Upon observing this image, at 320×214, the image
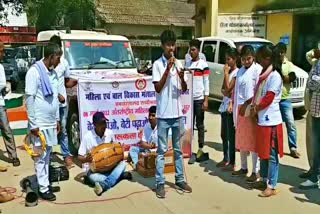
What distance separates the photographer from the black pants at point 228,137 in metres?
6.45

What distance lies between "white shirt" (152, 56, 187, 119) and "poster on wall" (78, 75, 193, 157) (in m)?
1.39

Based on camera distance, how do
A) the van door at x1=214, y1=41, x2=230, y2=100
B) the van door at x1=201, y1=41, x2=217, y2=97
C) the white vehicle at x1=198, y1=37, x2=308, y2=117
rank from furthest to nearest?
the van door at x1=201, y1=41, x2=217, y2=97
the van door at x1=214, y1=41, x2=230, y2=100
the white vehicle at x1=198, y1=37, x2=308, y2=117

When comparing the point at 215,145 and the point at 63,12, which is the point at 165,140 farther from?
the point at 63,12

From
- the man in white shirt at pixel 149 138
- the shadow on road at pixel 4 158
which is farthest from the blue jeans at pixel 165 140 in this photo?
the shadow on road at pixel 4 158

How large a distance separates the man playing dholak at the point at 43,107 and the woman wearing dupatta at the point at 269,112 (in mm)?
2455

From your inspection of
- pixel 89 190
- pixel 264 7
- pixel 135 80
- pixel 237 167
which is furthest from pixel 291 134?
pixel 264 7

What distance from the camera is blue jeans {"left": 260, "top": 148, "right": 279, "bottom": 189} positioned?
5.33 metres

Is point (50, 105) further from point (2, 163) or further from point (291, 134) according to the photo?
point (291, 134)

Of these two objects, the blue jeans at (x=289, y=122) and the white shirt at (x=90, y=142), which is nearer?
the white shirt at (x=90, y=142)

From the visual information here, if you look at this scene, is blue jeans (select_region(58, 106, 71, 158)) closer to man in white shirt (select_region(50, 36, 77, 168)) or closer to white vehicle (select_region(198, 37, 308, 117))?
man in white shirt (select_region(50, 36, 77, 168))

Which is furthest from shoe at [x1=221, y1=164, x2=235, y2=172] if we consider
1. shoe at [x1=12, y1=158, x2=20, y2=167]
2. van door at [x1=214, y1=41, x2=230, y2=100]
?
van door at [x1=214, y1=41, x2=230, y2=100]

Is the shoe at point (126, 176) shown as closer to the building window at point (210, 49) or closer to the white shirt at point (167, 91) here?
the white shirt at point (167, 91)

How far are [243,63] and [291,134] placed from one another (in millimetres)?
2109

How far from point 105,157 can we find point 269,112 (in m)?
2.16
